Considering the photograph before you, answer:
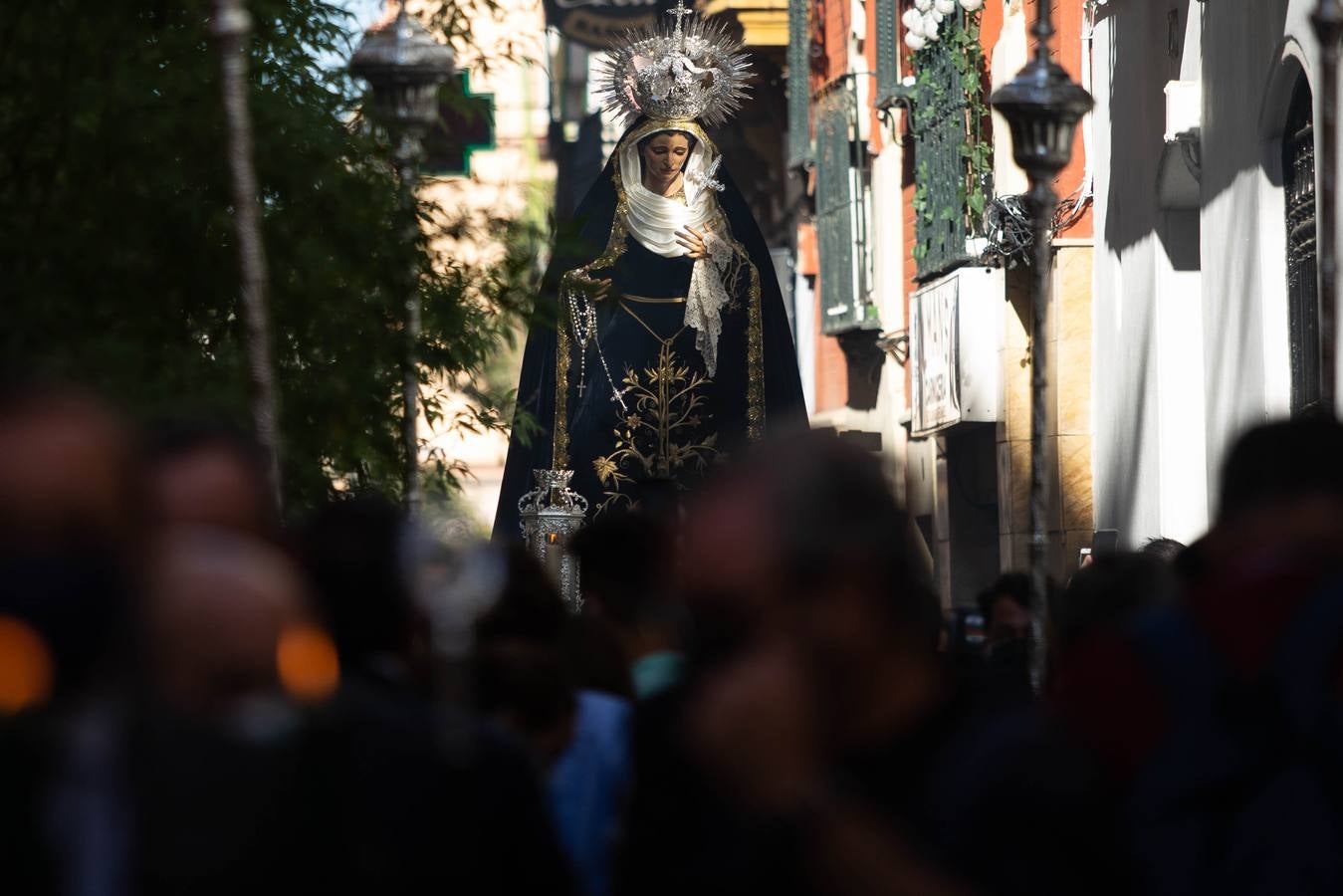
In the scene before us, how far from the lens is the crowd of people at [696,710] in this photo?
97.1 inches

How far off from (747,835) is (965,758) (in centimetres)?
27

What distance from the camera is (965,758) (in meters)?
2.65

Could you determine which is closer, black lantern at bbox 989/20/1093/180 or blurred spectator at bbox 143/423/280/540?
blurred spectator at bbox 143/423/280/540

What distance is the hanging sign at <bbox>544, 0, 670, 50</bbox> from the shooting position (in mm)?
29375

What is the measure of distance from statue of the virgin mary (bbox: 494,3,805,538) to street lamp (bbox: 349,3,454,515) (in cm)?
718

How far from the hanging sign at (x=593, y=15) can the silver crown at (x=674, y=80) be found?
14.3 m

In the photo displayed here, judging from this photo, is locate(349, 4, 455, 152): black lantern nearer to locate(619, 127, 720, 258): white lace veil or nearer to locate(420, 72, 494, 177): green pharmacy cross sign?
locate(420, 72, 494, 177): green pharmacy cross sign

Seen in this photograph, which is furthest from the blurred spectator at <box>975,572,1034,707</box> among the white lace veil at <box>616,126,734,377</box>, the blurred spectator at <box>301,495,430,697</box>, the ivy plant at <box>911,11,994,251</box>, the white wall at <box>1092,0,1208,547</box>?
the ivy plant at <box>911,11,994,251</box>

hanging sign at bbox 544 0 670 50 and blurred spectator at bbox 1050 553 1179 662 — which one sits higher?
hanging sign at bbox 544 0 670 50

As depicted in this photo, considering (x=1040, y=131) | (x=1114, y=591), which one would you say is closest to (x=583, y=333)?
(x=1040, y=131)

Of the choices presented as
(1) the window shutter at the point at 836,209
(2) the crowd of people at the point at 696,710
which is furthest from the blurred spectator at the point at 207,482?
(1) the window shutter at the point at 836,209

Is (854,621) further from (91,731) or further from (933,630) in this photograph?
(91,731)

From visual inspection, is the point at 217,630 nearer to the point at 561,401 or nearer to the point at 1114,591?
the point at 1114,591

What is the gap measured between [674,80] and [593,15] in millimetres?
14994
